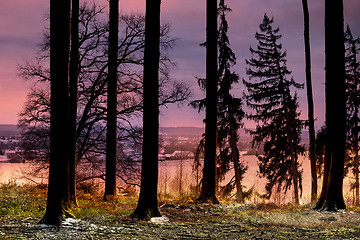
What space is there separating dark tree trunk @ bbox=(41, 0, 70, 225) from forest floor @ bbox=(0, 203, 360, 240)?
56 cm

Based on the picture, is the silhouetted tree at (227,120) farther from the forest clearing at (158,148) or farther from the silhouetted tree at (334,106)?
the silhouetted tree at (334,106)

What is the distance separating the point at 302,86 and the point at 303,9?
9.79 m

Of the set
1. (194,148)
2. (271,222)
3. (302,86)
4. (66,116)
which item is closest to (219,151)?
(194,148)

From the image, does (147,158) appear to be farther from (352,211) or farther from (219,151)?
(219,151)

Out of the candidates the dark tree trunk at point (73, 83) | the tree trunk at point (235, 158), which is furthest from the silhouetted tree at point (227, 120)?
the dark tree trunk at point (73, 83)

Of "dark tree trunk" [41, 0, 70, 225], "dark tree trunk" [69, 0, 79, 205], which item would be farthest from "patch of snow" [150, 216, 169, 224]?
"dark tree trunk" [69, 0, 79, 205]

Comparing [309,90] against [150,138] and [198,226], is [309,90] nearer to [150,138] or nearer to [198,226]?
[150,138]

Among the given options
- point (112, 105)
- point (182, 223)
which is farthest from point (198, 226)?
point (112, 105)

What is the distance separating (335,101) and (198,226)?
6.52 metres

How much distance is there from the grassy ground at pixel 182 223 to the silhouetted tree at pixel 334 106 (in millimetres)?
713

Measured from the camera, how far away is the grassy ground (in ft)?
28.5

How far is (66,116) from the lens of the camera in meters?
9.66

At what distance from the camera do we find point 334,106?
1300 centimetres

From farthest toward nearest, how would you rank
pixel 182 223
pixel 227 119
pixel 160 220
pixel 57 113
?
1. pixel 227 119
2. pixel 160 220
3. pixel 182 223
4. pixel 57 113
